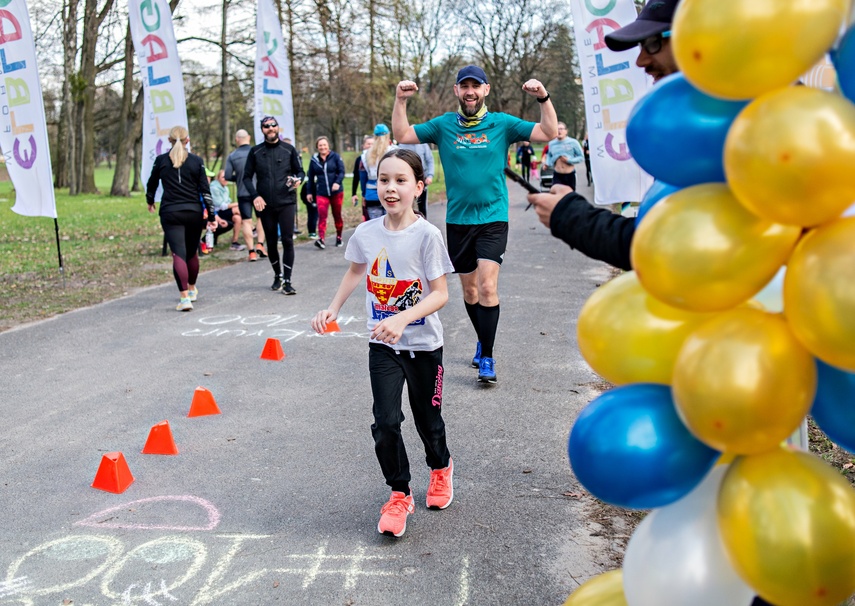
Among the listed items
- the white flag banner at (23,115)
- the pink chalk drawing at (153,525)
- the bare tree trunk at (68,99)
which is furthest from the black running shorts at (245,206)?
the bare tree trunk at (68,99)

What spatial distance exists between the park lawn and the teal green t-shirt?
5266mm

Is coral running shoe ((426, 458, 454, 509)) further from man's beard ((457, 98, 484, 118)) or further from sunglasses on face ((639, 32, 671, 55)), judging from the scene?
man's beard ((457, 98, 484, 118))

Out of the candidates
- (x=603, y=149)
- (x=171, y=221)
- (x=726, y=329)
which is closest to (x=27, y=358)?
(x=171, y=221)

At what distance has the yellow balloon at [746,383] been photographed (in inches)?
62.4

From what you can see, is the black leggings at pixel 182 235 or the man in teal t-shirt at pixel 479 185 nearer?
the man in teal t-shirt at pixel 479 185

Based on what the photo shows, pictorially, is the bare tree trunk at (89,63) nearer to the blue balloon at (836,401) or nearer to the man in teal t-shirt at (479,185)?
the man in teal t-shirt at (479,185)

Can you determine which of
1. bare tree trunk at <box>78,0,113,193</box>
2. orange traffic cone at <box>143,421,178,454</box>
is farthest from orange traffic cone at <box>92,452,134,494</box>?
bare tree trunk at <box>78,0,113,193</box>

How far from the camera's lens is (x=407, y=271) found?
3832mm

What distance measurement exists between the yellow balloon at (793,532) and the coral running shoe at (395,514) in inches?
85.4

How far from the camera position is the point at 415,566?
3457mm

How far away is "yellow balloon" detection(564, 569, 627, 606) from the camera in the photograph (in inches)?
80.9

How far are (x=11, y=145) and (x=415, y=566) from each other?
9396 millimetres

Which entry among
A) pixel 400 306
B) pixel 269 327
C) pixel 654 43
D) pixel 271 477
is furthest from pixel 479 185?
pixel 654 43

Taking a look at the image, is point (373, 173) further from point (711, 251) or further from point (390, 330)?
point (711, 251)
